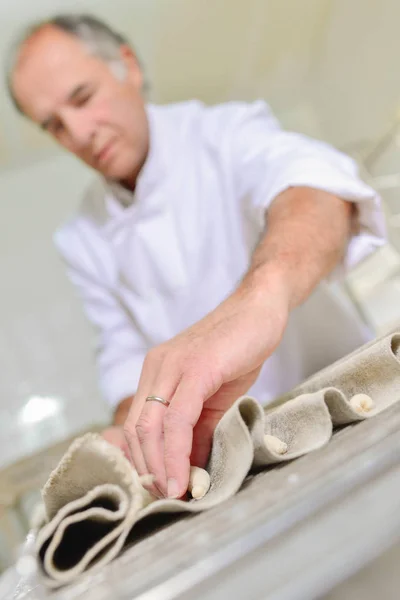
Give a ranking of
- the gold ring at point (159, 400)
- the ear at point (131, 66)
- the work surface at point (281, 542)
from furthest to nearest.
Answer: the ear at point (131, 66), the gold ring at point (159, 400), the work surface at point (281, 542)

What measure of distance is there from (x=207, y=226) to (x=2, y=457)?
62 cm

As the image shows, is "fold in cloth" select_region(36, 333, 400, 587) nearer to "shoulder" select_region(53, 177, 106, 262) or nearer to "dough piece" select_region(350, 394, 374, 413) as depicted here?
"dough piece" select_region(350, 394, 374, 413)

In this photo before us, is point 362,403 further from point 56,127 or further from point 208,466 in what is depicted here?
point 56,127

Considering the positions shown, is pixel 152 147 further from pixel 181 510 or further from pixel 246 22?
pixel 181 510

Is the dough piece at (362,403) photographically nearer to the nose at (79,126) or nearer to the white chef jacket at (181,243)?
the white chef jacket at (181,243)

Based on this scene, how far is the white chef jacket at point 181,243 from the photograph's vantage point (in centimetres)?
62

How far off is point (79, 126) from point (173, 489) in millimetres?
564

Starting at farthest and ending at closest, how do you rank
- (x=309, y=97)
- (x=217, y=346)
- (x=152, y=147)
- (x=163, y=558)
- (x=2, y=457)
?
(x=309, y=97) < (x=2, y=457) < (x=152, y=147) < (x=217, y=346) < (x=163, y=558)

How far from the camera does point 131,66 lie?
29.5 inches

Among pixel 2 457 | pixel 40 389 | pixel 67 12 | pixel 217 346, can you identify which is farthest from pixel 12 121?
pixel 217 346

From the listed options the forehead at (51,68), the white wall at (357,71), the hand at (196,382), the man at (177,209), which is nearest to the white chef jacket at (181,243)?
the man at (177,209)

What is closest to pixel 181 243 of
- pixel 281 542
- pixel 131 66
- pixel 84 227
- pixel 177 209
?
pixel 177 209

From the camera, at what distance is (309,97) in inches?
45.1

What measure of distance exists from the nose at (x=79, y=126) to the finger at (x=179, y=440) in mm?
524
